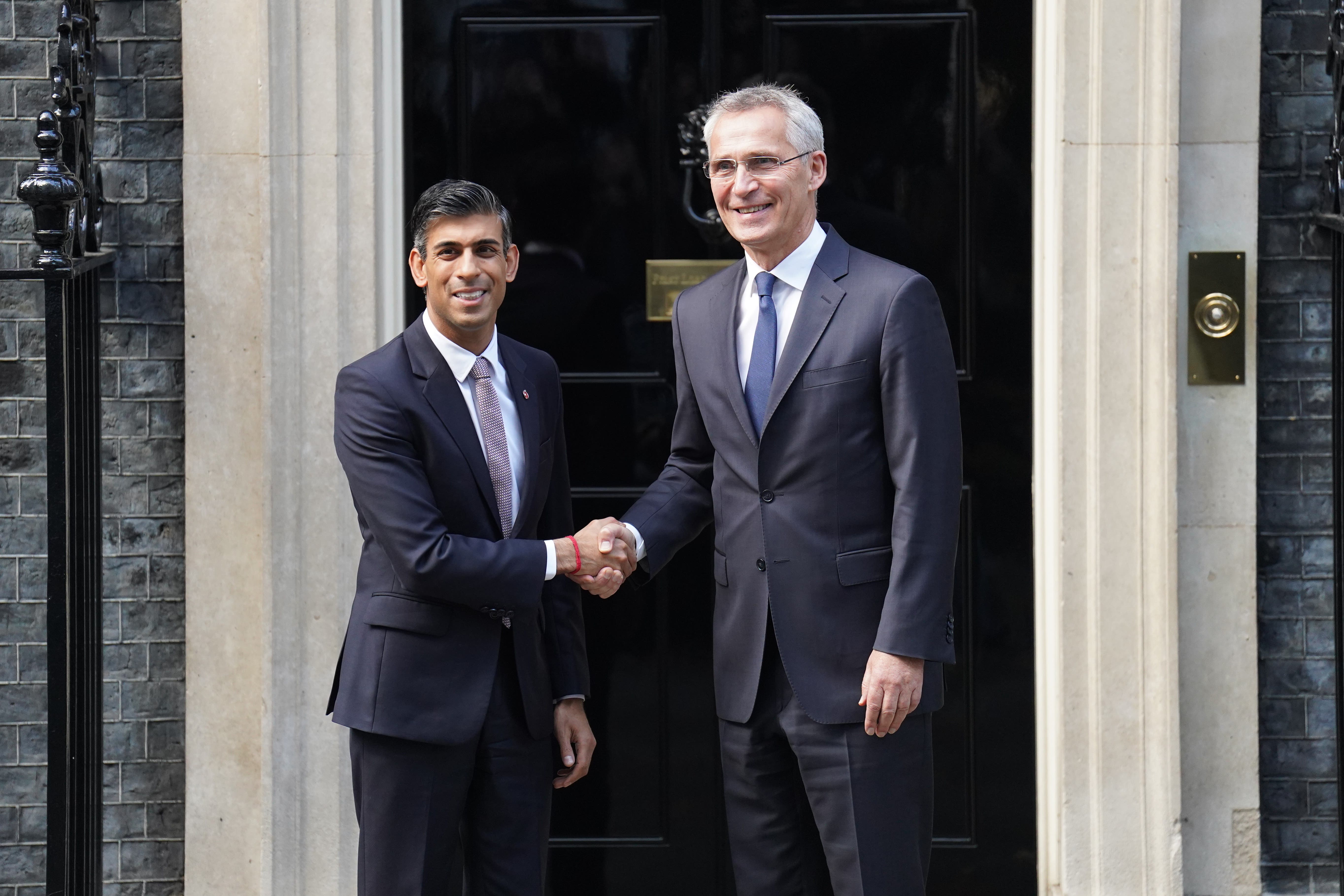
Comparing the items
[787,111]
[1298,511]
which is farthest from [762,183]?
[1298,511]

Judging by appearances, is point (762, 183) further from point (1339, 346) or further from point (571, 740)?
point (1339, 346)

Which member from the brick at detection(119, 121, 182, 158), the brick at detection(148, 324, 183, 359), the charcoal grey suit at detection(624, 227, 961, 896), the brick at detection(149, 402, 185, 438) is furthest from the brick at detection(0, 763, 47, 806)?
the charcoal grey suit at detection(624, 227, 961, 896)

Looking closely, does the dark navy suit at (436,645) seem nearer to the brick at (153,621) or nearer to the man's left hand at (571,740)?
the man's left hand at (571,740)

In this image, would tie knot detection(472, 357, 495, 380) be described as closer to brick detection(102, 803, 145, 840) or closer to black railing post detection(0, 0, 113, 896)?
black railing post detection(0, 0, 113, 896)

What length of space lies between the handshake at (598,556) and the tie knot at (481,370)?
357 millimetres

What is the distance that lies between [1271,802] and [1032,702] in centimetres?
67

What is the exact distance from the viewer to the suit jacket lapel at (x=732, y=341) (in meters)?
2.79

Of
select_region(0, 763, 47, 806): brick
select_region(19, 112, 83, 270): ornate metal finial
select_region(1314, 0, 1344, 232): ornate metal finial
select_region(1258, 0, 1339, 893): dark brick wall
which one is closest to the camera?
select_region(19, 112, 83, 270): ornate metal finial

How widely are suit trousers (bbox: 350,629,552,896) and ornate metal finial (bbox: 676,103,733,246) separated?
5.05 feet

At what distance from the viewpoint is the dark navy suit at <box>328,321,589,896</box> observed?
270 cm

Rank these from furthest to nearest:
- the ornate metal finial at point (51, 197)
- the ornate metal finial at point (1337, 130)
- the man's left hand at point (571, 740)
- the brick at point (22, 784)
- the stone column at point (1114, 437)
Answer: the brick at point (22, 784) → the stone column at point (1114, 437) → the ornate metal finial at point (1337, 130) → the ornate metal finial at point (51, 197) → the man's left hand at point (571, 740)

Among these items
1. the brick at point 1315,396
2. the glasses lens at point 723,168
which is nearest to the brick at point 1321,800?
the brick at point 1315,396

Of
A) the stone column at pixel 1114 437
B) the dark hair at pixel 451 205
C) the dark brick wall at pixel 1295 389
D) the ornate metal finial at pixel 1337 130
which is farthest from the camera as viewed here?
the dark brick wall at pixel 1295 389

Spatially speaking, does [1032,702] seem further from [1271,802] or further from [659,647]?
[659,647]
